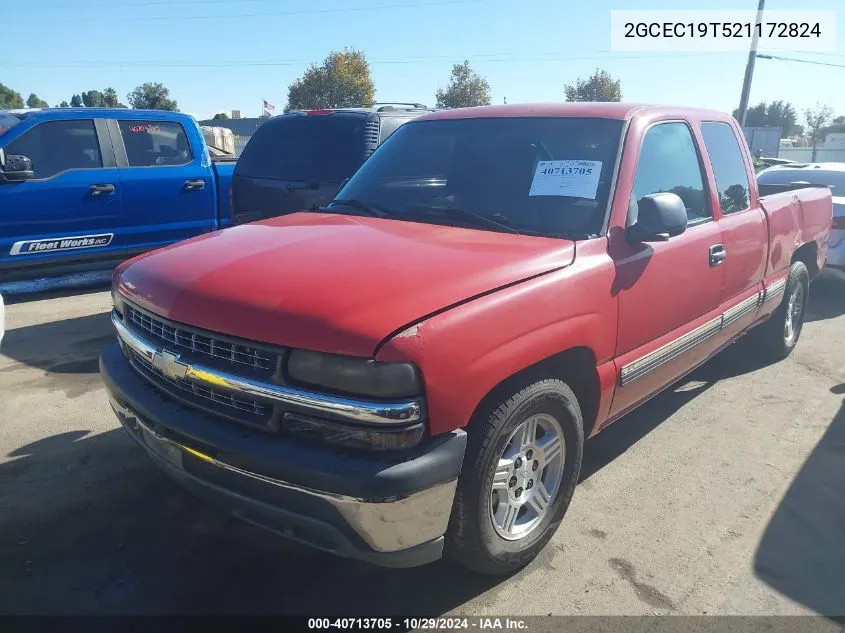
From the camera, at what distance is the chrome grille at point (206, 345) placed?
233 cm

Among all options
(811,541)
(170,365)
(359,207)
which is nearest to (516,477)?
(170,365)

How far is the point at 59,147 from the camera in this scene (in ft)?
23.5

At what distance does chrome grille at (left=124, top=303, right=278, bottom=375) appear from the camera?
7.64 feet

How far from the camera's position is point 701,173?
13.1 feet

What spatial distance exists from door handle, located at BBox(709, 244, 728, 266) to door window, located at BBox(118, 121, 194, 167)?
20.2 feet

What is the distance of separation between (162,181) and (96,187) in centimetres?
72

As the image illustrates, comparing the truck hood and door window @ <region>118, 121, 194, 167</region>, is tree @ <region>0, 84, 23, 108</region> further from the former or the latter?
the truck hood

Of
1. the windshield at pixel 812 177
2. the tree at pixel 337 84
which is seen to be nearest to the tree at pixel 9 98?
the tree at pixel 337 84

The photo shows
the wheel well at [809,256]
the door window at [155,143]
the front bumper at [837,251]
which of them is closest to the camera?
the wheel well at [809,256]

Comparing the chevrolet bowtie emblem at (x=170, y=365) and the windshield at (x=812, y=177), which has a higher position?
the windshield at (x=812, y=177)

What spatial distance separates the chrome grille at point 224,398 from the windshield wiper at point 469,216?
1411mm

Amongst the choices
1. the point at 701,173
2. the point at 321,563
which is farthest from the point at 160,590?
the point at 701,173

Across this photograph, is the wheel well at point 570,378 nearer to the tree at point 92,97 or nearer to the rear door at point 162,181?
the rear door at point 162,181


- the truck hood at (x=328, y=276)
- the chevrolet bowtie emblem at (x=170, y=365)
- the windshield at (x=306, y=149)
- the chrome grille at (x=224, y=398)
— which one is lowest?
the chrome grille at (x=224, y=398)
